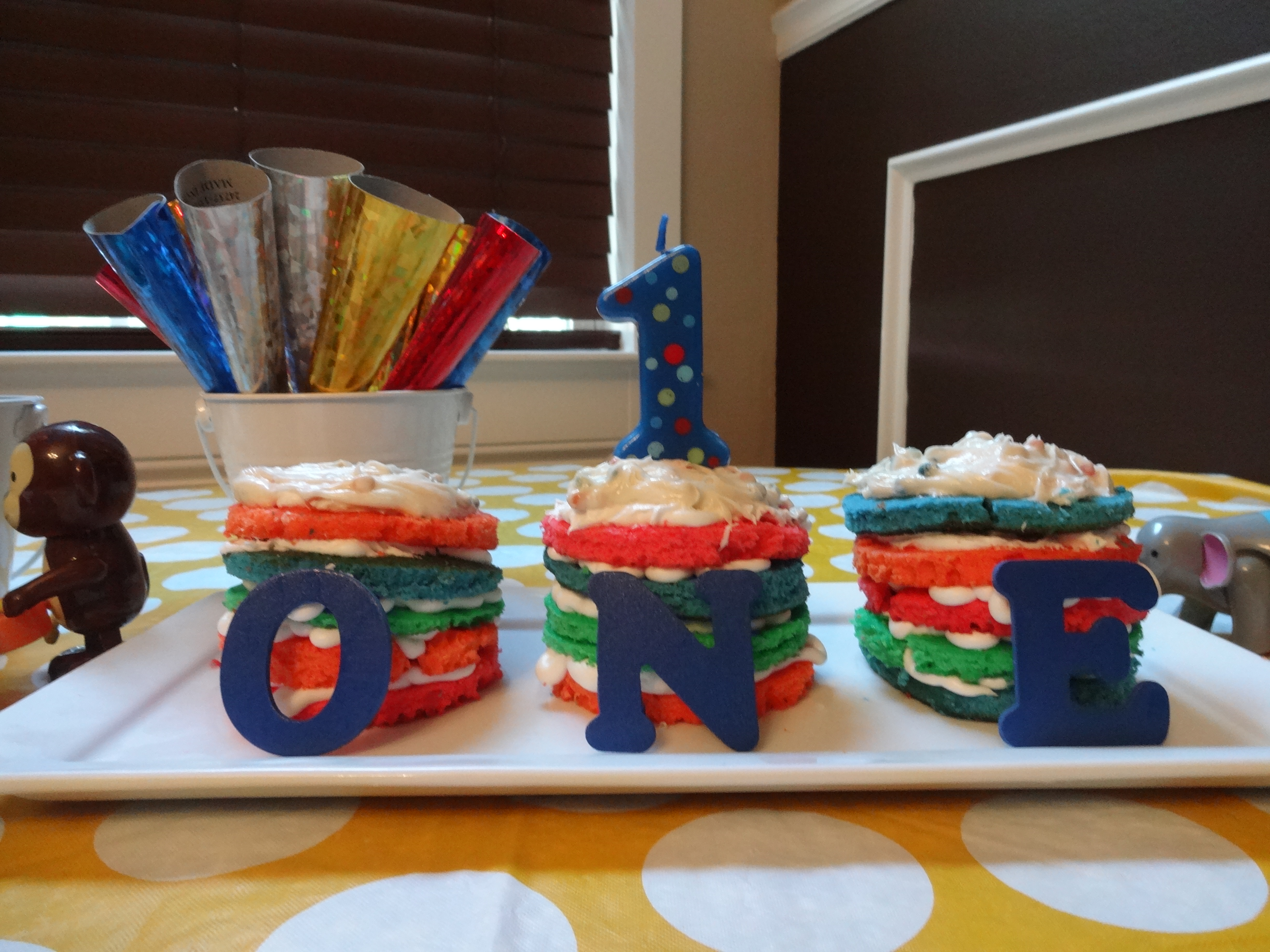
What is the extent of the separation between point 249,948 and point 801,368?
8.49 feet

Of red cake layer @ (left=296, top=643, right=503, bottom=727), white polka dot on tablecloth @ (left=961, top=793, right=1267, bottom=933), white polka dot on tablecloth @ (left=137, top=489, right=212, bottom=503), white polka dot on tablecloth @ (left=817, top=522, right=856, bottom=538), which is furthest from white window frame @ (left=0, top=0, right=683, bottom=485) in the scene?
white polka dot on tablecloth @ (left=961, top=793, right=1267, bottom=933)

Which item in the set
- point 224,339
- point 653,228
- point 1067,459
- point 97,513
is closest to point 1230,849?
point 1067,459

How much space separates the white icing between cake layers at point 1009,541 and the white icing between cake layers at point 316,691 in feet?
1.37

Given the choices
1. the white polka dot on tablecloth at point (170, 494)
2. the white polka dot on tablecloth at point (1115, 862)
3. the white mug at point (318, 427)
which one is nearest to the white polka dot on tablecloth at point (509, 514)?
the white mug at point (318, 427)

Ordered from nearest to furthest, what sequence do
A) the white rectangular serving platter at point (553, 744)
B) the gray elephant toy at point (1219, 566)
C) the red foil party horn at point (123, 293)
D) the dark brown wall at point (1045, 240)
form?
the white rectangular serving platter at point (553, 744) < the gray elephant toy at point (1219, 566) < the red foil party horn at point (123, 293) < the dark brown wall at point (1045, 240)

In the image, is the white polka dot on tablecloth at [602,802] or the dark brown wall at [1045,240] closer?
the white polka dot on tablecloth at [602,802]

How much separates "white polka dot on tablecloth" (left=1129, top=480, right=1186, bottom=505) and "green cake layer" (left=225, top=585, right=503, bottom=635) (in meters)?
1.28

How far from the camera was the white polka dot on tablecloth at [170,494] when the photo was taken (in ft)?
5.82

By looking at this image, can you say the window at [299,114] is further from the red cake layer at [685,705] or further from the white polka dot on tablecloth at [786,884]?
the white polka dot on tablecloth at [786,884]

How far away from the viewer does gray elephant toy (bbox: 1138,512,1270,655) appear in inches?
31.4

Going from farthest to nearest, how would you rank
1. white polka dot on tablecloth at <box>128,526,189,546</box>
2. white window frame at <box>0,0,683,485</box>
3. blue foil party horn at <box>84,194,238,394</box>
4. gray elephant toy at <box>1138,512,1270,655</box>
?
white window frame at <box>0,0,683,485</box>, white polka dot on tablecloth at <box>128,526,189,546</box>, blue foil party horn at <box>84,194,238,394</box>, gray elephant toy at <box>1138,512,1270,655</box>

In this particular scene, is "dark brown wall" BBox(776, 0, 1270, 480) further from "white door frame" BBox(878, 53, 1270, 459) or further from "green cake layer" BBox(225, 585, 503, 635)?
"green cake layer" BBox(225, 585, 503, 635)

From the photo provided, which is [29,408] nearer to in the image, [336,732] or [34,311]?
[336,732]

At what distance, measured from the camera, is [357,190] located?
99cm
